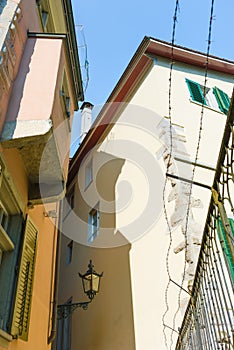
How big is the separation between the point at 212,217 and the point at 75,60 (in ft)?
22.0

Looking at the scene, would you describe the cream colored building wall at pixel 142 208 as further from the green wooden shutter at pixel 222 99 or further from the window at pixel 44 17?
the window at pixel 44 17

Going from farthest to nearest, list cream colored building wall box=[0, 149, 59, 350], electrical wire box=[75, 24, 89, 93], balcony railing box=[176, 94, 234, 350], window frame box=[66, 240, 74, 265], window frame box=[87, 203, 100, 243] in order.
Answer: window frame box=[66, 240, 74, 265] → window frame box=[87, 203, 100, 243] → electrical wire box=[75, 24, 89, 93] → cream colored building wall box=[0, 149, 59, 350] → balcony railing box=[176, 94, 234, 350]

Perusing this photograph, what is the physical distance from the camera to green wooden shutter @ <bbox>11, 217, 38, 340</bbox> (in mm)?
4176

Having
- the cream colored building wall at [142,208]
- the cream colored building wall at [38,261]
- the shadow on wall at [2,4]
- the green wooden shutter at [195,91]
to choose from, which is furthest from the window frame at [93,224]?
the shadow on wall at [2,4]

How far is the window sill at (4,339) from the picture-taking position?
3.61m

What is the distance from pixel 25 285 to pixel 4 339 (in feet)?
2.97

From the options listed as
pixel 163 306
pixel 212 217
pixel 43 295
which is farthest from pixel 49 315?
pixel 212 217

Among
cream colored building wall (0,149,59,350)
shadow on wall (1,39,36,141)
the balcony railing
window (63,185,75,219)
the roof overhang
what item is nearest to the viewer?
the balcony railing

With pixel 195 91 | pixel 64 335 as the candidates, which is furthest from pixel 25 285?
pixel 195 91

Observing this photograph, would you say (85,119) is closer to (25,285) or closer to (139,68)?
(139,68)

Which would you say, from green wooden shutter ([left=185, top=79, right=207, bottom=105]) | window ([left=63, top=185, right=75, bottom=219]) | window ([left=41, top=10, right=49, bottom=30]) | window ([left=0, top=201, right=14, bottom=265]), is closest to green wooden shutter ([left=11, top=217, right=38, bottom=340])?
window ([left=0, top=201, right=14, bottom=265])

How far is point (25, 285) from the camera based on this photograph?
14.9 ft

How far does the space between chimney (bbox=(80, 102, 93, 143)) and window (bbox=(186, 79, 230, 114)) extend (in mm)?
5885

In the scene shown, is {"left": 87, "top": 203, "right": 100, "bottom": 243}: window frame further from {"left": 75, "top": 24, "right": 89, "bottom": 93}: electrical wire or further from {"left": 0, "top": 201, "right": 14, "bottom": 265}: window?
{"left": 0, "top": 201, "right": 14, "bottom": 265}: window
